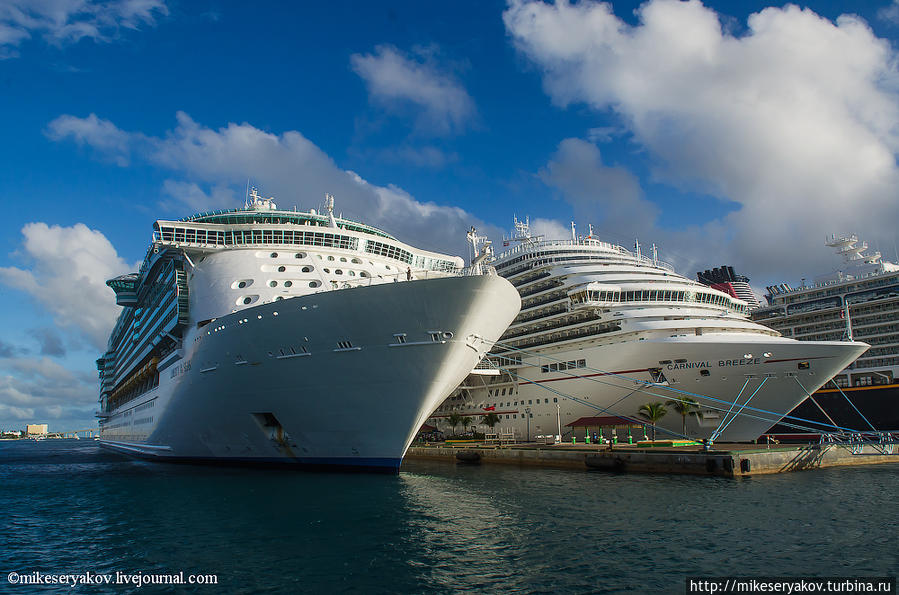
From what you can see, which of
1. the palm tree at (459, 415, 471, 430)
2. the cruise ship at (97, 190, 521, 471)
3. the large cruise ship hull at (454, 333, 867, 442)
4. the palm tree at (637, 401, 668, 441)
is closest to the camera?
the cruise ship at (97, 190, 521, 471)

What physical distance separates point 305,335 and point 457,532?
9717mm

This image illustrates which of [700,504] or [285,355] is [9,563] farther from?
[700,504]

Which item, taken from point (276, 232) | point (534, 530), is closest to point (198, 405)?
point (276, 232)

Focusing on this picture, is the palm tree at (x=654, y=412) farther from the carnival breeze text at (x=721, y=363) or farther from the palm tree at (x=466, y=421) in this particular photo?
the palm tree at (x=466, y=421)

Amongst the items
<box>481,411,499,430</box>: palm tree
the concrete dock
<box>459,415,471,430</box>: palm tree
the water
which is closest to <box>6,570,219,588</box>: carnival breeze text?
the water

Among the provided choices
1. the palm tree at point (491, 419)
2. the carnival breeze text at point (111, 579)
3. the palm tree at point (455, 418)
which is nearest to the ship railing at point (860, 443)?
the palm tree at point (491, 419)

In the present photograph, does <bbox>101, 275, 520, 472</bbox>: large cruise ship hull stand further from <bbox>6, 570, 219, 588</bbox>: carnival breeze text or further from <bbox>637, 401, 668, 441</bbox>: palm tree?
<bbox>637, 401, 668, 441</bbox>: palm tree

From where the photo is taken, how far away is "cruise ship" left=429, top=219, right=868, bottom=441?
30.4 m

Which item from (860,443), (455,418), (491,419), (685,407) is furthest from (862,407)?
(455,418)

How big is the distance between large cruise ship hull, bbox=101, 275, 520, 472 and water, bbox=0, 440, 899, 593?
1.60 meters

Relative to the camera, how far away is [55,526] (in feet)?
51.1

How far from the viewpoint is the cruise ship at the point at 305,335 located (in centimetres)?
1969

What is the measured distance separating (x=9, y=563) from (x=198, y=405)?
13642 millimetres

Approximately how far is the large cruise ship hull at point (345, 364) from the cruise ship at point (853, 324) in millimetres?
29920
